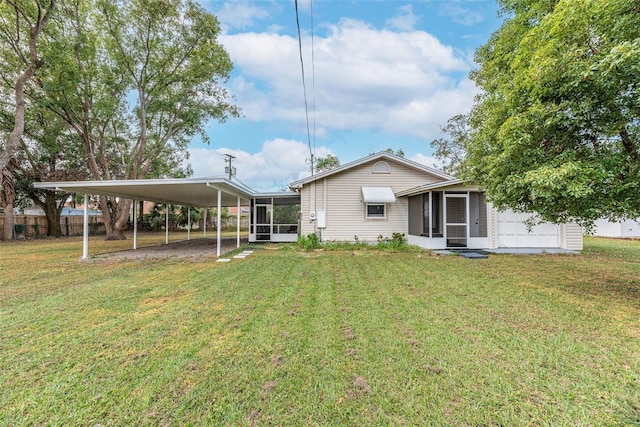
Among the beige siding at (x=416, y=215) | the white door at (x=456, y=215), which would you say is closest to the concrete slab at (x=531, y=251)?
the white door at (x=456, y=215)

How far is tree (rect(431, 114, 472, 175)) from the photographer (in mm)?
23047

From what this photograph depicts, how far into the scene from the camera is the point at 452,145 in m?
24.1

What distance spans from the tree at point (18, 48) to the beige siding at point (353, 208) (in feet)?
43.2

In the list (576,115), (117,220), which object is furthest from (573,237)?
(117,220)

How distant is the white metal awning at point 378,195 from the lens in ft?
42.2

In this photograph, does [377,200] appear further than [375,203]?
No

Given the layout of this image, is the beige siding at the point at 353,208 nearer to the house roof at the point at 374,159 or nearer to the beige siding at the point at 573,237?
the house roof at the point at 374,159

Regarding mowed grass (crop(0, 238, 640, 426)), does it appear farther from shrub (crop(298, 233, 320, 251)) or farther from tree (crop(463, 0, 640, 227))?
shrub (crop(298, 233, 320, 251))

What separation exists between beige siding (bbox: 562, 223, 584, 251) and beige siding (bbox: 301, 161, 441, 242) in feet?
20.9

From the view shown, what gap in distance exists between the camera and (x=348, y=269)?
8031 mm

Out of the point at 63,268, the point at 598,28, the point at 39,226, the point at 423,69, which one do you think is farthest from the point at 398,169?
the point at 39,226

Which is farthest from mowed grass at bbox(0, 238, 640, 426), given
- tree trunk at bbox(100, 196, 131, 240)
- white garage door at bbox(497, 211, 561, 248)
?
tree trunk at bbox(100, 196, 131, 240)

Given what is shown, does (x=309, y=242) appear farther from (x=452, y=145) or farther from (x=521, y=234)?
(x=452, y=145)

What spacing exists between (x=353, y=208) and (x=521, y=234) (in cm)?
723
